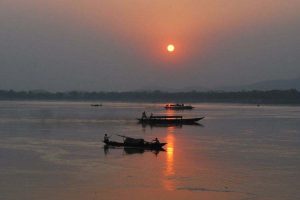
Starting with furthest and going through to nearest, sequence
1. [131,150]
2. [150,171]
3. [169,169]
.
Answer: [131,150], [169,169], [150,171]

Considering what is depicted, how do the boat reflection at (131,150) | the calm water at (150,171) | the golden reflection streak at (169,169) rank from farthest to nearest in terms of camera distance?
→ 1. the boat reflection at (131,150)
2. the golden reflection streak at (169,169)
3. the calm water at (150,171)

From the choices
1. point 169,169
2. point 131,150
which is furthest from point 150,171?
point 131,150

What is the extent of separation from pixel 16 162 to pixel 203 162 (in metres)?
13.0

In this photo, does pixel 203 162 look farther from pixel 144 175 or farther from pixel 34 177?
pixel 34 177

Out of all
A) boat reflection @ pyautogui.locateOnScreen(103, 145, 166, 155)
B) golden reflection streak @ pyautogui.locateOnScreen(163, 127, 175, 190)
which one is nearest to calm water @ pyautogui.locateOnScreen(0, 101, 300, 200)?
golden reflection streak @ pyautogui.locateOnScreen(163, 127, 175, 190)

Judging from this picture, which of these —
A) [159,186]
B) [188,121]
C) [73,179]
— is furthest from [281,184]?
[188,121]

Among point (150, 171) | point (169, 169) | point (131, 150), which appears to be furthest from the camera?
point (131, 150)

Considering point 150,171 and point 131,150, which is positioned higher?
point 131,150

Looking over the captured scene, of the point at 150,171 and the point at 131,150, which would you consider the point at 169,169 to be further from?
the point at 131,150

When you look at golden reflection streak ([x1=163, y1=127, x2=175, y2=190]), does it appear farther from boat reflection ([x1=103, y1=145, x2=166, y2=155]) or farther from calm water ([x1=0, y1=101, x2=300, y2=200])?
boat reflection ([x1=103, y1=145, x2=166, y2=155])

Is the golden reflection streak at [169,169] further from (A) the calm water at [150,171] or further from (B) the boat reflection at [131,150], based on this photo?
(B) the boat reflection at [131,150]

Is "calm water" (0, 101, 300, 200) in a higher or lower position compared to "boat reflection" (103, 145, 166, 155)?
lower

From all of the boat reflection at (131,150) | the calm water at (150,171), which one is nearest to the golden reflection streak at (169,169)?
the calm water at (150,171)

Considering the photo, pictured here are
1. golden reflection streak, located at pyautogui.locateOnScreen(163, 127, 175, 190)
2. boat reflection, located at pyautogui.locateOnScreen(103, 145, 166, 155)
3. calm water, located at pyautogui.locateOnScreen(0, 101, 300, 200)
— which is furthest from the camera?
boat reflection, located at pyautogui.locateOnScreen(103, 145, 166, 155)
